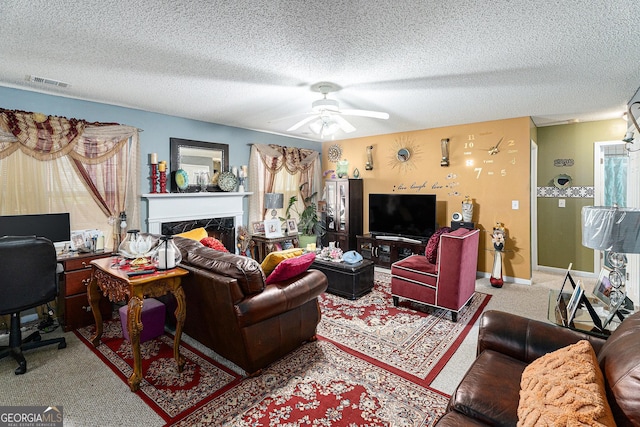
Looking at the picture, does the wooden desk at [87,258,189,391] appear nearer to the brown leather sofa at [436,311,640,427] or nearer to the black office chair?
the black office chair

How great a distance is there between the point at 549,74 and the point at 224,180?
4.30 meters

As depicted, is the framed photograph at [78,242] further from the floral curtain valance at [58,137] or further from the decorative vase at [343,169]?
Answer: the decorative vase at [343,169]

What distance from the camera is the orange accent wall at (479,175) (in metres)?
4.57

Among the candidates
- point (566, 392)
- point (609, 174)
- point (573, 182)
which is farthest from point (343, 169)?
point (566, 392)

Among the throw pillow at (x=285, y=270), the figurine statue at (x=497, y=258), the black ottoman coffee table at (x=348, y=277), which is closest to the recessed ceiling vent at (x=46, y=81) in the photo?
the throw pillow at (x=285, y=270)

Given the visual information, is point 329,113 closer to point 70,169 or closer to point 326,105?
point 326,105

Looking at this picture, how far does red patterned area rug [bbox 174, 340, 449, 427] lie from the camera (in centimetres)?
190

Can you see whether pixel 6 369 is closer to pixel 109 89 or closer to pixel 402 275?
pixel 109 89

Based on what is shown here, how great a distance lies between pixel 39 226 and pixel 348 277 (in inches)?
133

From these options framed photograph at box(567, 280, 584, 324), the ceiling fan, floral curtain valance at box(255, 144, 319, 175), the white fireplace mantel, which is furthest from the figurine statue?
→ the white fireplace mantel

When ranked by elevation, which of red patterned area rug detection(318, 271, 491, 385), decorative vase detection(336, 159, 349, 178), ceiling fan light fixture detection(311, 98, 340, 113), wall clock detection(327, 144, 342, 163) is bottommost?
red patterned area rug detection(318, 271, 491, 385)

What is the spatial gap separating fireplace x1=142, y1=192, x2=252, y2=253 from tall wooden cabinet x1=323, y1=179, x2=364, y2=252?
69.5 inches

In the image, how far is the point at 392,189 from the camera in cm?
590

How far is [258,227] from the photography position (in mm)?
5516
